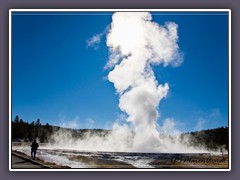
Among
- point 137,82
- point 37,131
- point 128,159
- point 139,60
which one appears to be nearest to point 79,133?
point 37,131

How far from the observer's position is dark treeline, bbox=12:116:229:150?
13.4 feet

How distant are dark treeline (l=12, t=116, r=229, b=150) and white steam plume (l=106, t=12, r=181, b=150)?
0.40 m

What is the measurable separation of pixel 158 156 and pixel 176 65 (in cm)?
106

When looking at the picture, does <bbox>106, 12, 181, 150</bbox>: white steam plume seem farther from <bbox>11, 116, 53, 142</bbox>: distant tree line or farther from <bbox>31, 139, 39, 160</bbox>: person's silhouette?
<bbox>31, 139, 39, 160</bbox>: person's silhouette

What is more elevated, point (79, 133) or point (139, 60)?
point (139, 60)

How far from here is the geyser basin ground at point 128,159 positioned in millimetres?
4098

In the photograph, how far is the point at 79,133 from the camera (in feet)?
13.5

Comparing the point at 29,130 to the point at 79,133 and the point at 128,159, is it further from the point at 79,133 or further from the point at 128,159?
the point at 128,159

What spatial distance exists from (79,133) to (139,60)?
3.55 ft

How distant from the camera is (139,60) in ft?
Answer: 13.6

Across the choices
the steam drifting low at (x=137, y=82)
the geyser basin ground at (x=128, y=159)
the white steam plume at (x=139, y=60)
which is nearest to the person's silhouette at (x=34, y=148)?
the geyser basin ground at (x=128, y=159)

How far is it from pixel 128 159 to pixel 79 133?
24.8 inches

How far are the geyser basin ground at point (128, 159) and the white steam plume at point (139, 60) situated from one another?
0.56 ft

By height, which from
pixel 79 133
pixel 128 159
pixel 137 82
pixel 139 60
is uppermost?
pixel 139 60
